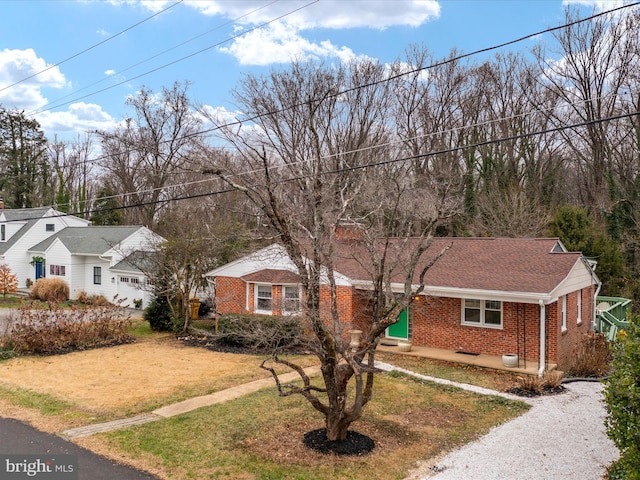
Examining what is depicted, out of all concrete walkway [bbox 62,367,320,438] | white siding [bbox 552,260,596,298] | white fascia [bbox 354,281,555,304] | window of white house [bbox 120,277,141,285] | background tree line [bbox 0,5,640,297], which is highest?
background tree line [bbox 0,5,640,297]

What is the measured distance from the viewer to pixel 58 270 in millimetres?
31859

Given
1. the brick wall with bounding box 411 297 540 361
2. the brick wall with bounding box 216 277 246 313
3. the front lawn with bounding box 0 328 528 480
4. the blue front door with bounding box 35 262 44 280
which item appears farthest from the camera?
the blue front door with bounding box 35 262 44 280

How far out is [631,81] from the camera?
1076 inches

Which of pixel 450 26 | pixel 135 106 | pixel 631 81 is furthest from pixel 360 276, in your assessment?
pixel 135 106

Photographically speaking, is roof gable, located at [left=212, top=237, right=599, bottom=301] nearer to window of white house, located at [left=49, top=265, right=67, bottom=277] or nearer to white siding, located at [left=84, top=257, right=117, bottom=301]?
white siding, located at [left=84, top=257, right=117, bottom=301]

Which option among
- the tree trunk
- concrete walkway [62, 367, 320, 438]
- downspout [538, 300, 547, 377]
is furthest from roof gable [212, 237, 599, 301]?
the tree trunk

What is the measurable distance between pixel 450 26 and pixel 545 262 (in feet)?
24.7

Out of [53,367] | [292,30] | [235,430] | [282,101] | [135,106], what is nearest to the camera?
[235,430]

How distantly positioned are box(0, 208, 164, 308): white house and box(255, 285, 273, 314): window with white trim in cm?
713

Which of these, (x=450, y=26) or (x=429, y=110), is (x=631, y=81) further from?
(x=450, y=26)

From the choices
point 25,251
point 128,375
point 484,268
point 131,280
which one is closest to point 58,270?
point 25,251

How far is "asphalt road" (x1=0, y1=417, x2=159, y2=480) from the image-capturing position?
23.7 ft

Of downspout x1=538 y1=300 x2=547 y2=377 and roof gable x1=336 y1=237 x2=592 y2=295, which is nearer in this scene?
downspout x1=538 y1=300 x2=547 y2=377

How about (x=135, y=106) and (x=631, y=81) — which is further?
(x=135, y=106)
